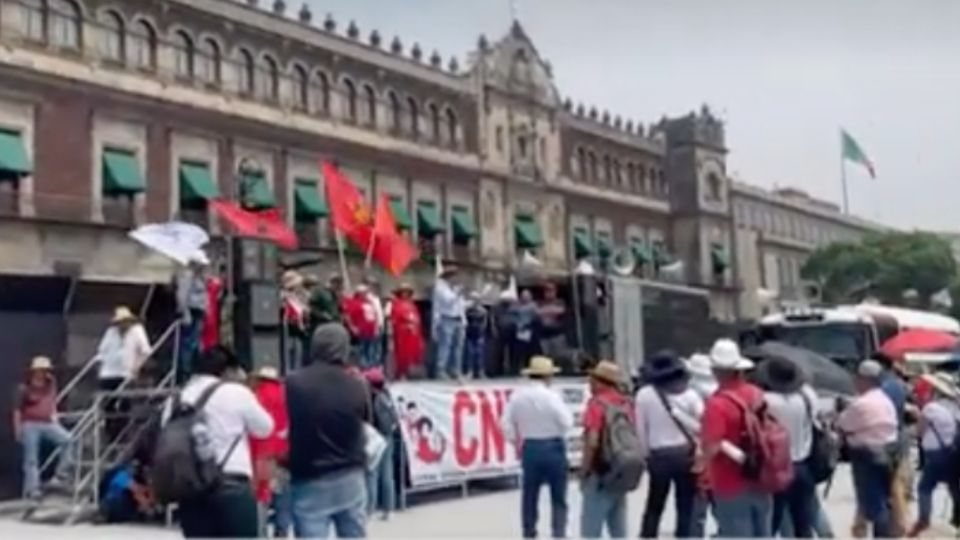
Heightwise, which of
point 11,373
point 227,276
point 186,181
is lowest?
point 11,373

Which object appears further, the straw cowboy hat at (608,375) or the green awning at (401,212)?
the green awning at (401,212)

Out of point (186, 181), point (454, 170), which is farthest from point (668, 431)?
point (454, 170)

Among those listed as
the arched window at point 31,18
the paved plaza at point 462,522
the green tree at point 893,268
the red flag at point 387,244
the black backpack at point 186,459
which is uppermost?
the arched window at point 31,18

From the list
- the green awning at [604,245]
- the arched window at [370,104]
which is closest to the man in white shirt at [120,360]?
the arched window at [370,104]

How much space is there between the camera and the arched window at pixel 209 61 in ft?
98.7

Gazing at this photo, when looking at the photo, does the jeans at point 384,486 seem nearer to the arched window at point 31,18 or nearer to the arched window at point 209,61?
the arched window at point 31,18

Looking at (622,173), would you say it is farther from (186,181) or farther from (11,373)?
(11,373)

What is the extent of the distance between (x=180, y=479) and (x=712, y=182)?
162ft

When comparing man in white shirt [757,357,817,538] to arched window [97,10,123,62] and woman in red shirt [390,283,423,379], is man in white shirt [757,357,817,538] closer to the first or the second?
woman in red shirt [390,283,423,379]

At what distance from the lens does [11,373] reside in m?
12.3

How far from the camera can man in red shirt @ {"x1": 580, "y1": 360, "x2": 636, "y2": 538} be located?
7973 mm

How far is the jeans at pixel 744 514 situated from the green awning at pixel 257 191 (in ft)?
79.0

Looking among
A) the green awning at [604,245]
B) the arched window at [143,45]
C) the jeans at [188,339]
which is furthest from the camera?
the green awning at [604,245]

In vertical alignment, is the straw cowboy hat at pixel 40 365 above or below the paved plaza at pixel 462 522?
above
